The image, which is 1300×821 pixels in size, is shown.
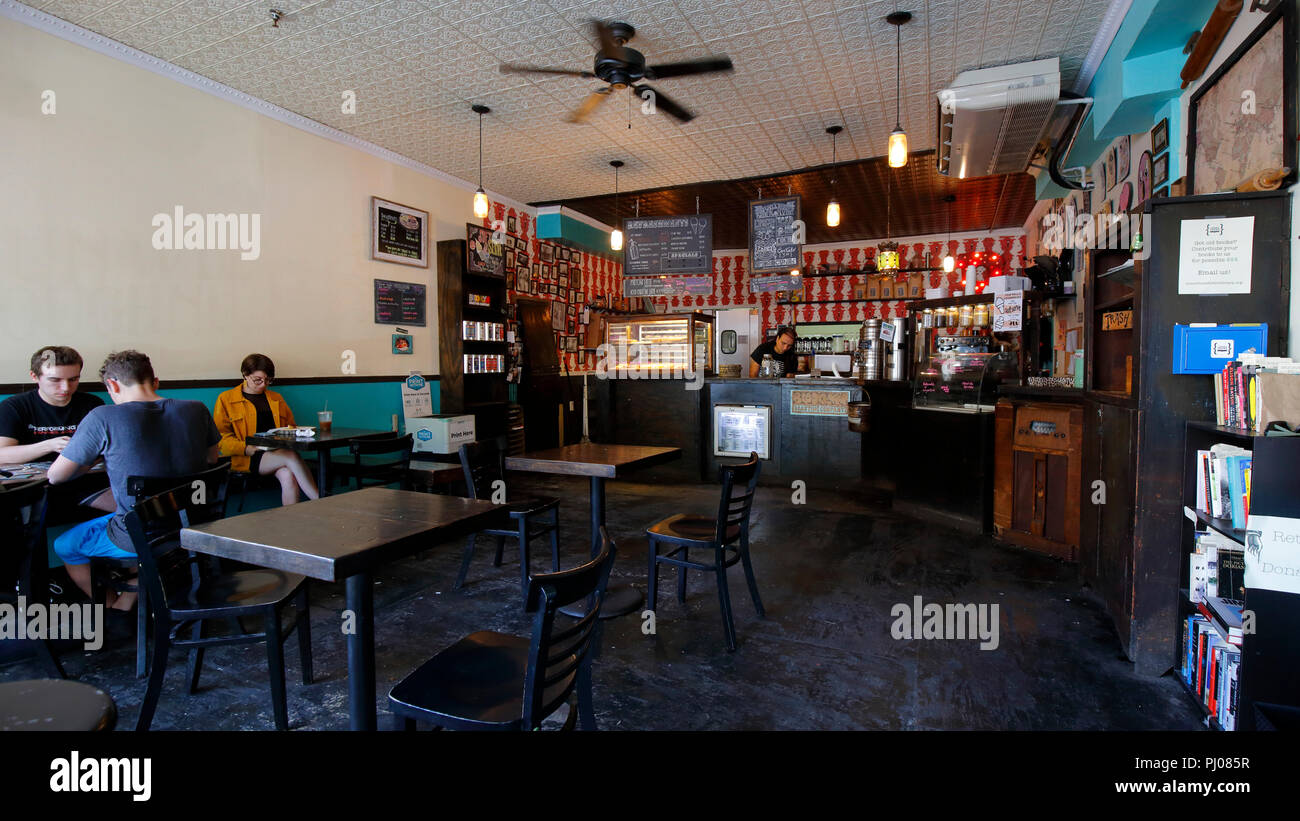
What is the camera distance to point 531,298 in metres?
8.63

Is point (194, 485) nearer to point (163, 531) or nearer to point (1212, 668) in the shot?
point (163, 531)

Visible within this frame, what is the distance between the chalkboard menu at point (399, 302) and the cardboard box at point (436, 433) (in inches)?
43.4

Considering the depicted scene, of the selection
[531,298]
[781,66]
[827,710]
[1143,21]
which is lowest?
[827,710]

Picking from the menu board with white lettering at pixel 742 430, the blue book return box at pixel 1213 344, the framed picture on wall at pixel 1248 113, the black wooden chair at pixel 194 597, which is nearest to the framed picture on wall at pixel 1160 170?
the framed picture on wall at pixel 1248 113

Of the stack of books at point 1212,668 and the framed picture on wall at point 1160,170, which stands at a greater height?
the framed picture on wall at point 1160,170

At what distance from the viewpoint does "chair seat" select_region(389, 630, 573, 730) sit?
62.7 inches

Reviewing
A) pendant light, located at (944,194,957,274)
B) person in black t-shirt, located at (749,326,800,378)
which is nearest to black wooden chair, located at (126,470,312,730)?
person in black t-shirt, located at (749,326,800,378)

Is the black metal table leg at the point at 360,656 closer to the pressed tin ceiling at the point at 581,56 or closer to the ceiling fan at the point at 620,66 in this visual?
the ceiling fan at the point at 620,66

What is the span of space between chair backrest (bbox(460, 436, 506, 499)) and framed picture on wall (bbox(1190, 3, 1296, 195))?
3.88 metres

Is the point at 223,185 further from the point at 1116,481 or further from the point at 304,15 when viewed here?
the point at 1116,481

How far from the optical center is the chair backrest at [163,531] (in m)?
2.15

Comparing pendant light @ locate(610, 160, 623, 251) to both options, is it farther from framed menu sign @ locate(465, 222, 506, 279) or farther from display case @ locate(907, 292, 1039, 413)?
display case @ locate(907, 292, 1039, 413)
